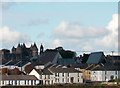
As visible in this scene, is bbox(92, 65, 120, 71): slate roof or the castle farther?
the castle

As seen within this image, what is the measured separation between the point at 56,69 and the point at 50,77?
75.4 inches

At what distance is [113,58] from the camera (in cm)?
4719

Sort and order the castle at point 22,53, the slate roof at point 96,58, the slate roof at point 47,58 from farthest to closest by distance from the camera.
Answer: the castle at point 22,53, the slate roof at point 47,58, the slate roof at point 96,58

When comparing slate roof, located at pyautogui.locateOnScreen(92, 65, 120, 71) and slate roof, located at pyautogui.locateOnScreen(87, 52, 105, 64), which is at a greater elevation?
slate roof, located at pyautogui.locateOnScreen(87, 52, 105, 64)

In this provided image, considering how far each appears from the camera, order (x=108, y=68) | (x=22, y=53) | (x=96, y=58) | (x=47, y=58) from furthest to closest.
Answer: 1. (x=22, y=53)
2. (x=47, y=58)
3. (x=96, y=58)
4. (x=108, y=68)

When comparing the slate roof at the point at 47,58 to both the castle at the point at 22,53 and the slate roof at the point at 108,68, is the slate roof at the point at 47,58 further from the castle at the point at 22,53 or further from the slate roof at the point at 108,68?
the slate roof at the point at 108,68

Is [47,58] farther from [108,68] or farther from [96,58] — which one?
[108,68]

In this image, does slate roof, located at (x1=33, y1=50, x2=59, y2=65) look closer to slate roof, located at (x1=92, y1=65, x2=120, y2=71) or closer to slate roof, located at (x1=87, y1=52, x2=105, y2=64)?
slate roof, located at (x1=87, y1=52, x2=105, y2=64)

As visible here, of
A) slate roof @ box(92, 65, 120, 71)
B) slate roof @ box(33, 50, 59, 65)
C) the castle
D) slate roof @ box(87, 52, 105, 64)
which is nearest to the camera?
slate roof @ box(92, 65, 120, 71)

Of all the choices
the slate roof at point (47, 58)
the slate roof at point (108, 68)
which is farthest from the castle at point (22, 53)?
the slate roof at point (108, 68)

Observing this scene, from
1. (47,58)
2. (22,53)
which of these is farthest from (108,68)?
(22,53)

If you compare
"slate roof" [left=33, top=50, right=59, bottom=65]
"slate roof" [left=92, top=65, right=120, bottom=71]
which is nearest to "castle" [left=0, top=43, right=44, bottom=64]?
"slate roof" [left=33, top=50, right=59, bottom=65]

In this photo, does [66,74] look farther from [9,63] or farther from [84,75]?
[9,63]

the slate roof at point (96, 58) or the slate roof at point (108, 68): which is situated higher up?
the slate roof at point (96, 58)
